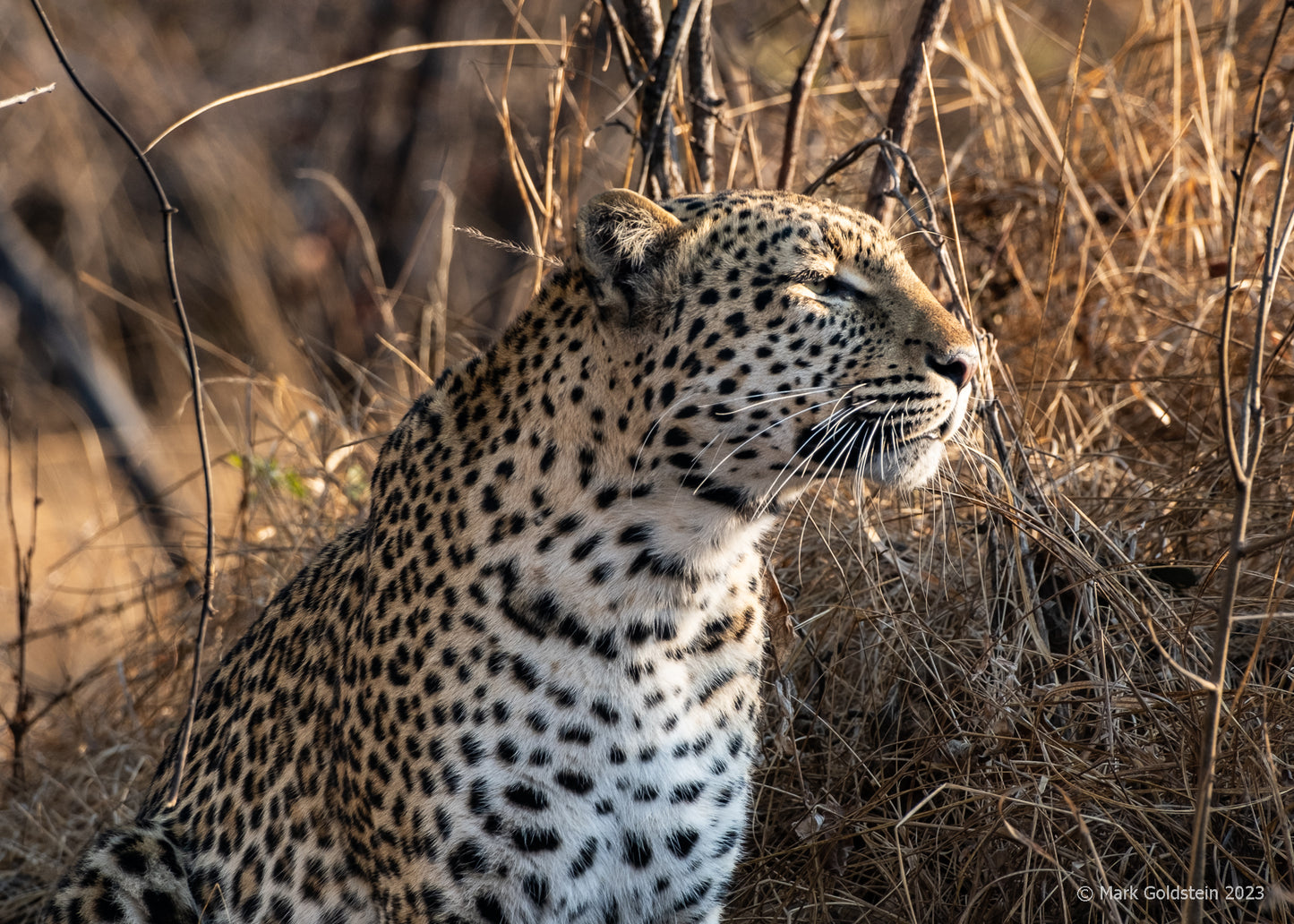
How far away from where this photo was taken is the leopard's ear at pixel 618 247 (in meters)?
2.76

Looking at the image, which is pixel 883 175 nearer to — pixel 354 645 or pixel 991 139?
pixel 991 139

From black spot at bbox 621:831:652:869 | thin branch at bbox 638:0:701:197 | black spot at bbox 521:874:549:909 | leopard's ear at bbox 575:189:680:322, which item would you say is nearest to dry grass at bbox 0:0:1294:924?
thin branch at bbox 638:0:701:197

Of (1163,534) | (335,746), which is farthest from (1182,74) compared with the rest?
(335,746)

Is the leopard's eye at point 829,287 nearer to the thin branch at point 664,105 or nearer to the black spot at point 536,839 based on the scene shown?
the black spot at point 536,839

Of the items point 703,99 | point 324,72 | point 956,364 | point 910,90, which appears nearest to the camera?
point 956,364

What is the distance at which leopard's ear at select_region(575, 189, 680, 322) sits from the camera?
2760 millimetres

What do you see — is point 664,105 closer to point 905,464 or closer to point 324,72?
point 324,72

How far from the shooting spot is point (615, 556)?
285cm

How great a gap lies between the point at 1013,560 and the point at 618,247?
1.51 meters

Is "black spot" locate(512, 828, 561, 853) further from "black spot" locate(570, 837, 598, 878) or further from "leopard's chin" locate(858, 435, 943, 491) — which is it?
"leopard's chin" locate(858, 435, 943, 491)

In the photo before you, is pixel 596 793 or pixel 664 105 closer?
pixel 596 793

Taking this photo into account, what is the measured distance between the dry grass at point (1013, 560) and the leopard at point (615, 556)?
0.52m

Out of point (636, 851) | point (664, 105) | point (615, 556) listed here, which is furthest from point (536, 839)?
point (664, 105)

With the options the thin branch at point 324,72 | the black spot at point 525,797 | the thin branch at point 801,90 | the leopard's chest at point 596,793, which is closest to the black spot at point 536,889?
the leopard's chest at point 596,793
